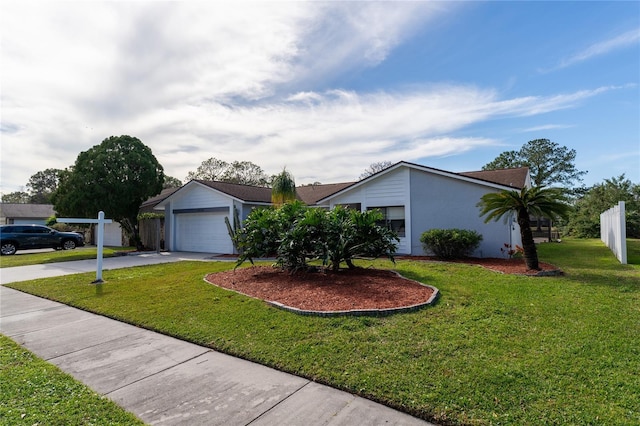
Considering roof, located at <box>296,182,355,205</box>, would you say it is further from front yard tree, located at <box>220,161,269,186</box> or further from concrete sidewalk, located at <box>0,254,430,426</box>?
front yard tree, located at <box>220,161,269,186</box>

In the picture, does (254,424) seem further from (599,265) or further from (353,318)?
(599,265)

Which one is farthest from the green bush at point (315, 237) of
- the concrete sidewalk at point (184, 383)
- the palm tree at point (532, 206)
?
the concrete sidewalk at point (184, 383)

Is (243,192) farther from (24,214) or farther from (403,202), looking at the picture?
(24,214)

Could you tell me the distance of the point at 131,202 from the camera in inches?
723

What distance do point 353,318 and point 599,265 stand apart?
9.56 metres

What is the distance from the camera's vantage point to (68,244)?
21.0 meters

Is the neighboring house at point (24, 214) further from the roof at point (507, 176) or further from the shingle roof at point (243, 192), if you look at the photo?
the roof at point (507, 176)

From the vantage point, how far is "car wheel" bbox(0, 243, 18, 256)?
714 inches

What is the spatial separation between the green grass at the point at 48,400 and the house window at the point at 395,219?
477 inches

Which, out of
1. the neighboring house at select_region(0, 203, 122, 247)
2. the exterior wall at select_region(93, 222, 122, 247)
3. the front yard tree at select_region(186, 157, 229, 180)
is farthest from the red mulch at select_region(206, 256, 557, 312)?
the neighboring house at select_region(0, 203, 122, 247)

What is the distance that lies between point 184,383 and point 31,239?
21805 mm

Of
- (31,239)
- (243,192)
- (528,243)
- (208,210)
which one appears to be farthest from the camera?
(31,239)

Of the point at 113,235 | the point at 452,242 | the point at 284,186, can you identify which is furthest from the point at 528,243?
the point at 113,235

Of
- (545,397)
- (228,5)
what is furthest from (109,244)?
(545,397)
